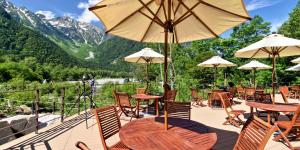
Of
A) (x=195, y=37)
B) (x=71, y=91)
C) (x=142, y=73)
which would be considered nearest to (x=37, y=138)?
(x=195, y=37)

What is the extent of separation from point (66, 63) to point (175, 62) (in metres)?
74.8

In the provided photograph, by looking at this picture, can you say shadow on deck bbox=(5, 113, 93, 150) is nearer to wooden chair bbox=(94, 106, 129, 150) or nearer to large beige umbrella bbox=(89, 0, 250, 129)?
wooden chair bbox=(94, 106, 129, 150)

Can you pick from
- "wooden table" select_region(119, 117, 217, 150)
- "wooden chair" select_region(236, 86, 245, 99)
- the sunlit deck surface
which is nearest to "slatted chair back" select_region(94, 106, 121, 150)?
"wooden table" select_region(119, 117, 217, 150)

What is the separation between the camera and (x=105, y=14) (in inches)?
132

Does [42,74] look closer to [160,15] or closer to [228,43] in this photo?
[228,43]

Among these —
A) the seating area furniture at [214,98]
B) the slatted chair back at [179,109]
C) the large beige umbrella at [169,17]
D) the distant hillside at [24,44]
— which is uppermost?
the distant hillside at [24,44]

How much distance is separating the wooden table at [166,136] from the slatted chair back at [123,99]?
2.95 meters

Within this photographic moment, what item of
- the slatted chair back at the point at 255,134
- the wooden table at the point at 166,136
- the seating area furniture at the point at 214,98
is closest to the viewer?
the slatted chair back at the point at 255,134

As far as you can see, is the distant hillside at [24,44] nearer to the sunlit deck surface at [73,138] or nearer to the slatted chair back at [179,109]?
the sunlit deck surface at [73,138]

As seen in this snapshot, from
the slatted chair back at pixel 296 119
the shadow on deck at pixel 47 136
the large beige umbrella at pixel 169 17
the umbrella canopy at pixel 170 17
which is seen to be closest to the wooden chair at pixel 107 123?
the large beige umbrella at pixel 169 17

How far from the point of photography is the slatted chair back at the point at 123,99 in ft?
19.9

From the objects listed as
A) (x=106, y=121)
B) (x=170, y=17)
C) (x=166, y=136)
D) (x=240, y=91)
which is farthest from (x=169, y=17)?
(x=240, y=91)

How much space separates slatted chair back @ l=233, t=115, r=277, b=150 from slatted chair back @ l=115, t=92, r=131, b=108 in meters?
3.92

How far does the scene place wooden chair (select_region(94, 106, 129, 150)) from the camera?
9.45 ft
